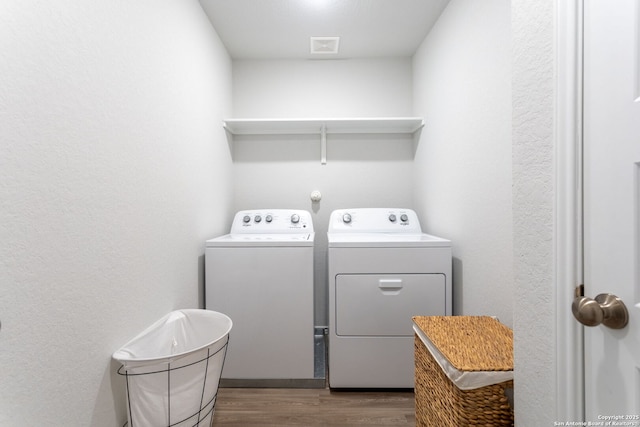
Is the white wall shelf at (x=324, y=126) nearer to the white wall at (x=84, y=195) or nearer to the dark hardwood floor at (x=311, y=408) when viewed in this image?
the white wall at (x=84, y=195)

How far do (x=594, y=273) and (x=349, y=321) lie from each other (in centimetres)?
128

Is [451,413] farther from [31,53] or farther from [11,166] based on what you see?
[31,53]

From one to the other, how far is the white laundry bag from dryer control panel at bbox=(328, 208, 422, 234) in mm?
1285

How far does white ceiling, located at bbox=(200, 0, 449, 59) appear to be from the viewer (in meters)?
1.82

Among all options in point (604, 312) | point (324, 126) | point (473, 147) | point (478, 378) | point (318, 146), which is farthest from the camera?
point (318, 146)

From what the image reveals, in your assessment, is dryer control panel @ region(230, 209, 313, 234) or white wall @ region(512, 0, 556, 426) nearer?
white wall @ region(512, 0, 556, 426)

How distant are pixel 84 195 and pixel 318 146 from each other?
185cm

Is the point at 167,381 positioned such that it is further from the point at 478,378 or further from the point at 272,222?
the point at 272,222

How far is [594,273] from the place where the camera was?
0.62 metres

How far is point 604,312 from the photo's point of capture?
0.57 metres

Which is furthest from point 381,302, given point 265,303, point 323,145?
point 323,145

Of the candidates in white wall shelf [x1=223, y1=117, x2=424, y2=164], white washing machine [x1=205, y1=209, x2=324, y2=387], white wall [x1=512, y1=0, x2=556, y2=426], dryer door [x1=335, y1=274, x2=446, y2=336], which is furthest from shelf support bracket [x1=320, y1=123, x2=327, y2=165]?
white wall [x1=512, y1=0, x2=556, y2=426]

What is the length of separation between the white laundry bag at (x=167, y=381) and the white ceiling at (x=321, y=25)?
1907mm

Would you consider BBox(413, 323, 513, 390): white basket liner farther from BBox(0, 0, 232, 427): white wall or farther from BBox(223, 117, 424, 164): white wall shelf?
BBox(223, 117, 424, 164): white wall shelf
